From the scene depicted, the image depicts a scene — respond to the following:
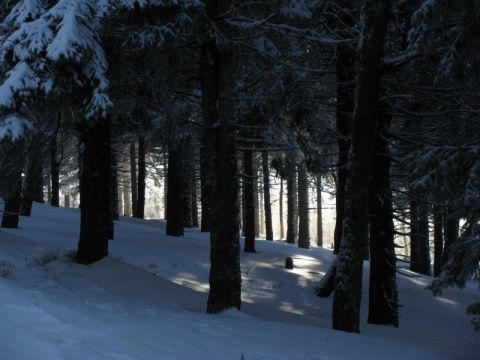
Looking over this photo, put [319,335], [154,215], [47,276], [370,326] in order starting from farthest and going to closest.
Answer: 1. [154,215]
2. [370,326]
3. [47,276]
4. [319,335]

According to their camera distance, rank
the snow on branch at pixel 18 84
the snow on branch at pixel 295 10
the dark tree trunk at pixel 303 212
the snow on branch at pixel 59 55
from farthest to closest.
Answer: the dark tree trunk at pixel 303 212, the snow on branch at pixel 295 10, the snow on branch at pixel 18 84, the snow on branch at pixel 59 55

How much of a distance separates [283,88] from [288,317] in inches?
178

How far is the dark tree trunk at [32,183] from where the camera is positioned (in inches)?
375

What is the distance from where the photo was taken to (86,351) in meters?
3.62

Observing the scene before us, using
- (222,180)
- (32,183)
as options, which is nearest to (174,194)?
(32,183)

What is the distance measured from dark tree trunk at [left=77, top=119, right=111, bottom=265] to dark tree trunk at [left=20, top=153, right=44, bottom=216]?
1077 mm

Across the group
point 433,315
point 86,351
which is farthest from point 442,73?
point 433,315

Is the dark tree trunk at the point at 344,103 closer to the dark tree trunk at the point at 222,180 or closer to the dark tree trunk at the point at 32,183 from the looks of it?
the dark tree trunk at the point at 222,180

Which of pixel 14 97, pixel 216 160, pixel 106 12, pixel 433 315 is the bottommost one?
pixel 433 315

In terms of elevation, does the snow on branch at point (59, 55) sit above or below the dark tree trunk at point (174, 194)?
above

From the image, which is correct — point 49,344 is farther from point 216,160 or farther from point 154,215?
point 154,215

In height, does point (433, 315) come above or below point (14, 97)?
below

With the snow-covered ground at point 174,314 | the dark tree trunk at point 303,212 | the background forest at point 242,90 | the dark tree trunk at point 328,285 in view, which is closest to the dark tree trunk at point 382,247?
the background forest at point 242,90

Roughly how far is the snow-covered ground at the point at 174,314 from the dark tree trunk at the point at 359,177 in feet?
1.88
